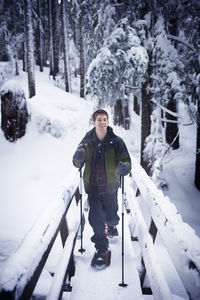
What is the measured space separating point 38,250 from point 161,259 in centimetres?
374

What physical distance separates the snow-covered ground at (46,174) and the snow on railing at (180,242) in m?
1.21

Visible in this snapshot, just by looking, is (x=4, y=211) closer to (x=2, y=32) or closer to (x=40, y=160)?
(x=40, y=160)

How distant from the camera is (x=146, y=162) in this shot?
7684mm

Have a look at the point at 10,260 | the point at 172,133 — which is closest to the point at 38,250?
the point at 10,260

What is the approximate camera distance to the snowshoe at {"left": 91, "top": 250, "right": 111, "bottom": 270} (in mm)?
2893

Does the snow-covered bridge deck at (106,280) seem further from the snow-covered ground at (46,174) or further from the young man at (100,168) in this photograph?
the young man at (100,168)

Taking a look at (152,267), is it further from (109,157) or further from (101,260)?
(109,157)

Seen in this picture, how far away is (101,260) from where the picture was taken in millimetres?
2928

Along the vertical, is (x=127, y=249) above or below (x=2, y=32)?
below

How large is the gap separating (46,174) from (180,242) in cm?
736

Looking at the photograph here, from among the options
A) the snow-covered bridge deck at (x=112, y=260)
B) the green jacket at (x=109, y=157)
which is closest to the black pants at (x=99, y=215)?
the green jacket at (x=109, y=157)

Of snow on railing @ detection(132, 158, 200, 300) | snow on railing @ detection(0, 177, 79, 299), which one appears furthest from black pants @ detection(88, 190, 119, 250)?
snow on railing @ detection(0, 177, 79, 299)

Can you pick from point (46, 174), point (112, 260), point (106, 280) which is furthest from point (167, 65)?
point (46, 174)

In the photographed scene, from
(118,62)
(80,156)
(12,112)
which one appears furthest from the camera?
(12,112)
